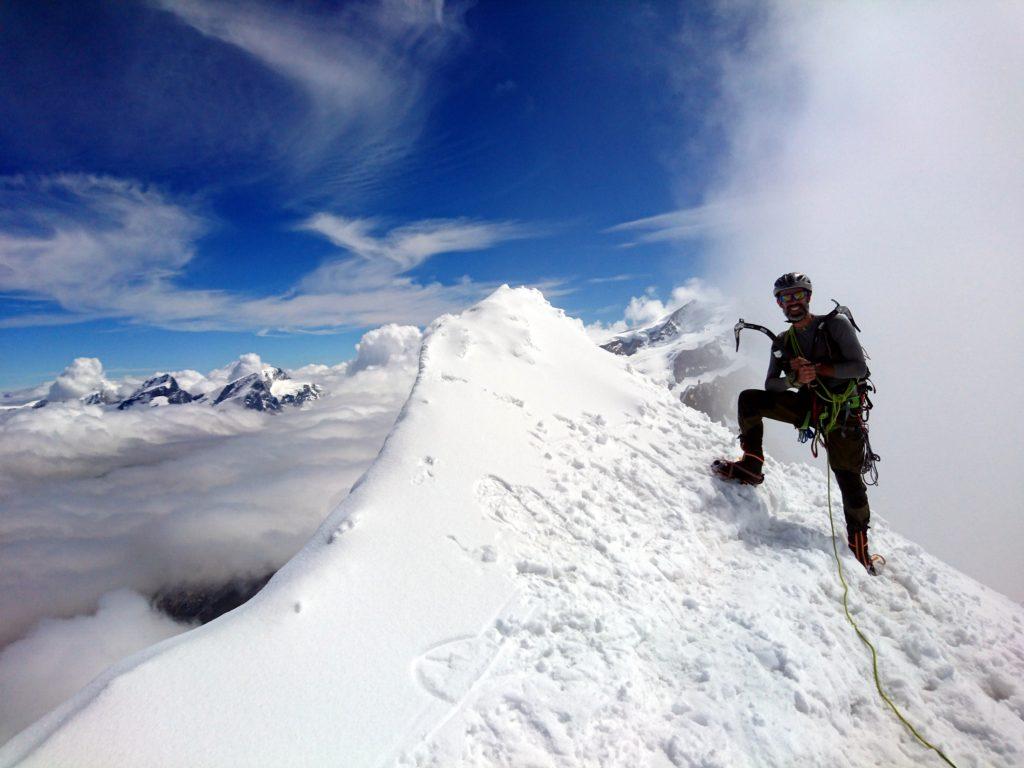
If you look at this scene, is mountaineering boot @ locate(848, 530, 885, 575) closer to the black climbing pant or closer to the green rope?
the black climbing pant

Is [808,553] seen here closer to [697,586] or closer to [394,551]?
[697,586]

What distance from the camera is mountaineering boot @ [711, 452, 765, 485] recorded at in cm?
930

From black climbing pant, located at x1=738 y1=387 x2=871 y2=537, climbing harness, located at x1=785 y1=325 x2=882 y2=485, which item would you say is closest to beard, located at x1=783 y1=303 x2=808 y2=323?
climbing harness, located at x1=785 y1=325 x2=882 y2=485

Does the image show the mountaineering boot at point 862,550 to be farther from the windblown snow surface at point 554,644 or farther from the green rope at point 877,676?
the green rope at point 877,676

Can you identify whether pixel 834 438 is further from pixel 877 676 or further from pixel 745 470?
pixel 877 676

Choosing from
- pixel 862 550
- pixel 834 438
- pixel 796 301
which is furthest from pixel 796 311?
pixel 862 550

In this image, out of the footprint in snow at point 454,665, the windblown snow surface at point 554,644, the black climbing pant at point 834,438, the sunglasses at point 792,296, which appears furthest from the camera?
the sunglasses at point 792,296

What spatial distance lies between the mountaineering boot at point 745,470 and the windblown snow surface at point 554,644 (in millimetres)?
237

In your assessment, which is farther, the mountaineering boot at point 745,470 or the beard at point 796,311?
the mountaineering boot at point 745,470

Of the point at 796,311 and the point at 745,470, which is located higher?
the point at 796,311

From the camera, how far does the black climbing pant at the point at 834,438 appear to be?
8.28 m

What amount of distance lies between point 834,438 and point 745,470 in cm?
167

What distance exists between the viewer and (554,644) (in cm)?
528

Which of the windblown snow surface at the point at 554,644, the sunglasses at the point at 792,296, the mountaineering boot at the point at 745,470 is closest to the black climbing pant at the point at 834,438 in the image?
the mountaineering boot at the point at 745,470
